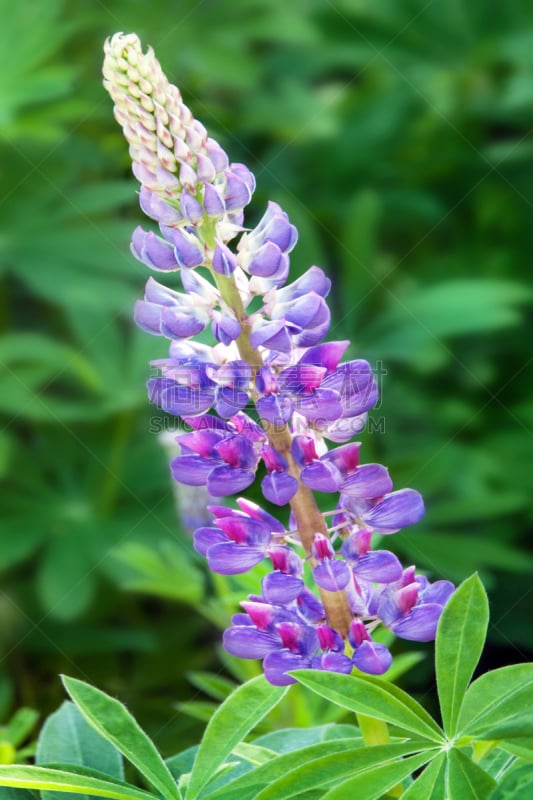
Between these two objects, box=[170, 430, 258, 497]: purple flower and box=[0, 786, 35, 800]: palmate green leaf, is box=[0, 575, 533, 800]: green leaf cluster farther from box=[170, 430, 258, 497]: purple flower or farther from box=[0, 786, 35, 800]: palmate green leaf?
box=[170, 430, 258, 497]: purple flower

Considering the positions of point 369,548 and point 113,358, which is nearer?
point 369,548

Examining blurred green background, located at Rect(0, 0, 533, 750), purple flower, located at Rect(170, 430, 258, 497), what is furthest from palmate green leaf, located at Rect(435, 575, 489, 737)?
blurred green background, located at Rect(0, 0, 533, 750)

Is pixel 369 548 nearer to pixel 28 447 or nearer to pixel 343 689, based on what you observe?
pixel 343 689

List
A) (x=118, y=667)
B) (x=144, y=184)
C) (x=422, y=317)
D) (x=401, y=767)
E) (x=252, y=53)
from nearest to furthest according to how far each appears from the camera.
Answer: (x=401, y=767) → (x=144, y=184) → (x=118, y=667) → (x=422, y=317) → (x=252, y=53)

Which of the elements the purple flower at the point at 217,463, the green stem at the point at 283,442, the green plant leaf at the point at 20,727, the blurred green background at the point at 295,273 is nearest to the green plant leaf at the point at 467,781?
the green stem at the point at 283,442

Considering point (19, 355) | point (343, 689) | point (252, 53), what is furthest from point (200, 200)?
point (252, 53)

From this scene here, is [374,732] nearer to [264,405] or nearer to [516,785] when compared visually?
[516,785]
